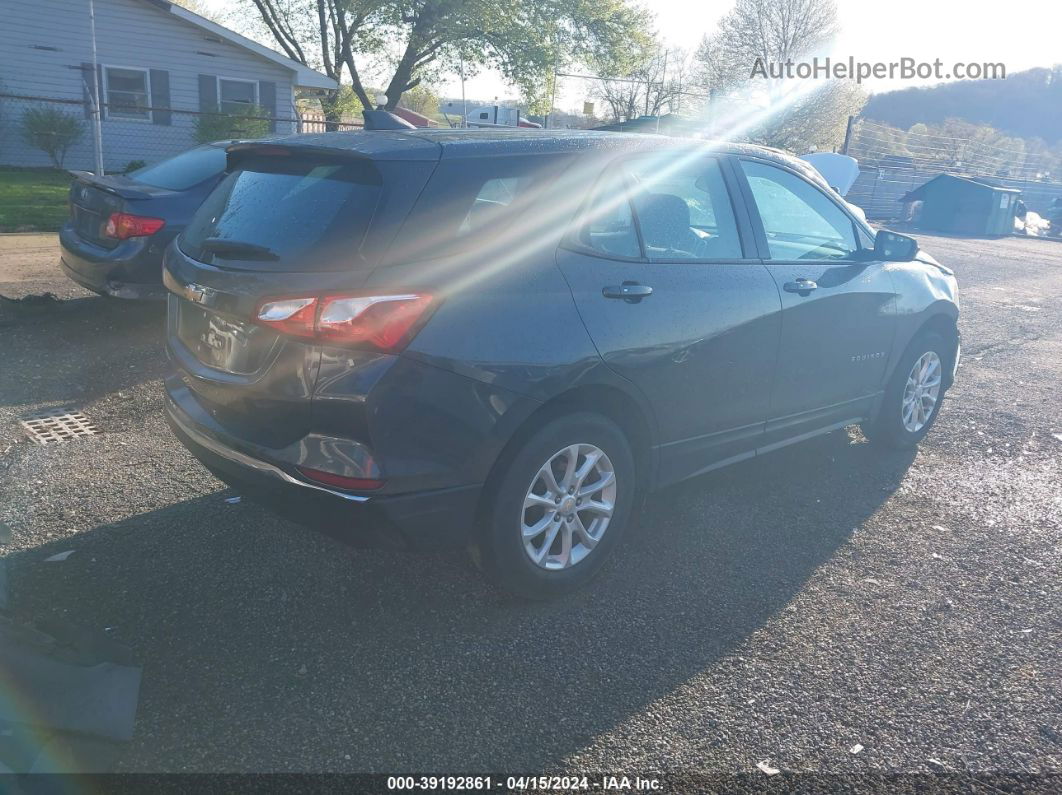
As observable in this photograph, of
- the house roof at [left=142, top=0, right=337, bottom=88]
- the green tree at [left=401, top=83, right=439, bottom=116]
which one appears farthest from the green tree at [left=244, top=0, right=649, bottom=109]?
the green tree at [left=401, top=83, right=439, bottom=116]

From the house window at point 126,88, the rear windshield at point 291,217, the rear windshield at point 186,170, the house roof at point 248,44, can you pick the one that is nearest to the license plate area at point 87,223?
the rear windshield at point 186,170

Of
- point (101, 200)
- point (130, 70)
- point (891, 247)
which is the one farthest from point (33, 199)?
point (891, 247)

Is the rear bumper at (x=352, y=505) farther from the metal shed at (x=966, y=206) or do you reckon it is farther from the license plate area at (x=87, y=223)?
the metal shed at (x=966, y=206)

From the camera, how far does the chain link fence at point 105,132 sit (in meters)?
20.6

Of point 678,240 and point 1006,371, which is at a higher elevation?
point 678,240

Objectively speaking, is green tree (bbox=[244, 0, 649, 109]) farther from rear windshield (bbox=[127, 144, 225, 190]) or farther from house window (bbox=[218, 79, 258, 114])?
rear windshield (bbox=[127, 144, 225, 190])

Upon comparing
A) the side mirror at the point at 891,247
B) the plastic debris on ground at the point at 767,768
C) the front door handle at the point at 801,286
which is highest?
the side mirror at the point at 891,247

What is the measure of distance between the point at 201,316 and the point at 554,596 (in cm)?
180

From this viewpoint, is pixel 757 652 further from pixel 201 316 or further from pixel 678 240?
pixel 201 316

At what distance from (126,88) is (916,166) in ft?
108

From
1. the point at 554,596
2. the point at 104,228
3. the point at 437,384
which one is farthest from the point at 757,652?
the point at 104,228

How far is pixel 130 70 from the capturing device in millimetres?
21969

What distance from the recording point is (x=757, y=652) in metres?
3.33

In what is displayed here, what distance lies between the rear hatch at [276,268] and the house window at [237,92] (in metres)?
21.7
